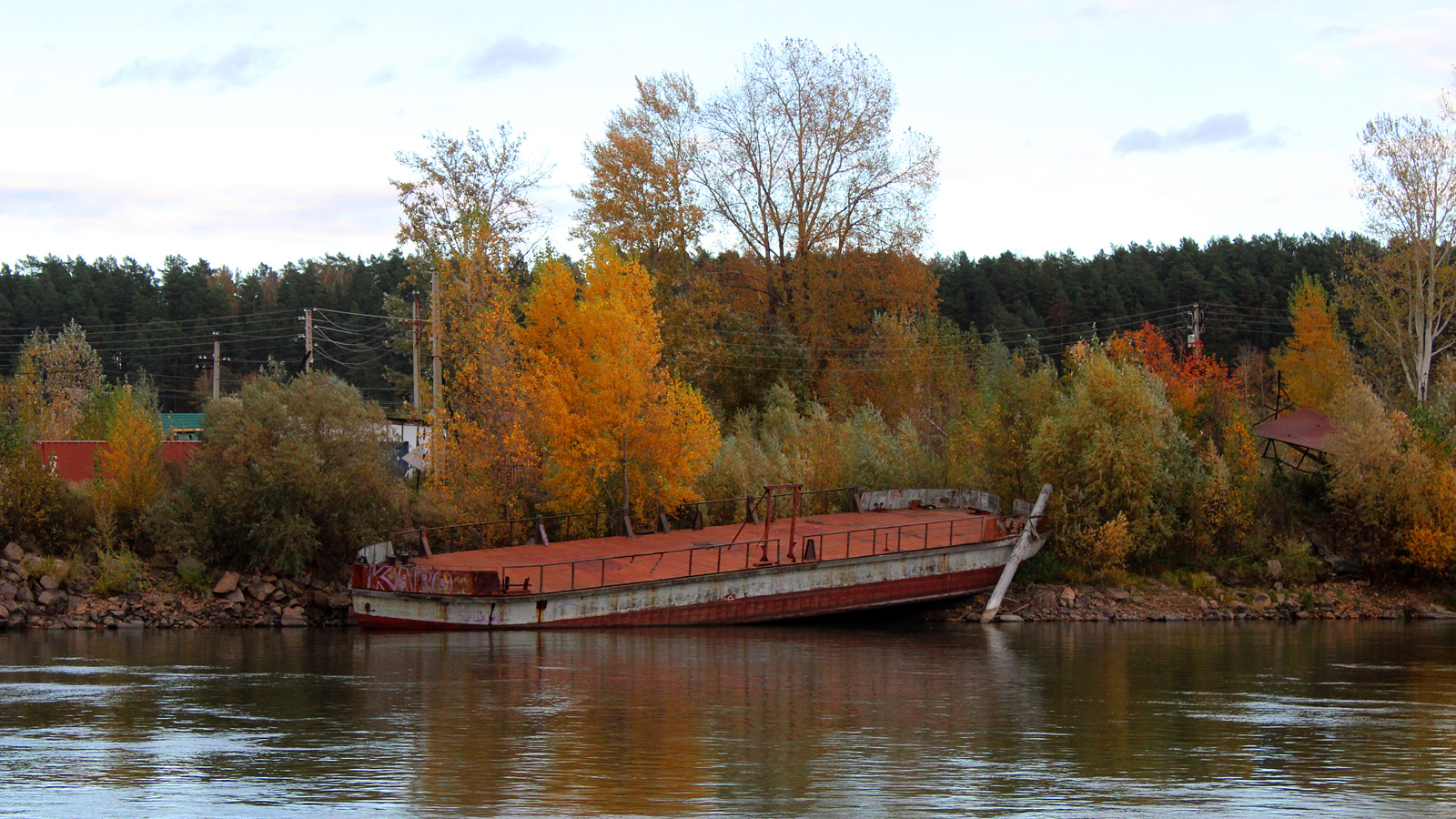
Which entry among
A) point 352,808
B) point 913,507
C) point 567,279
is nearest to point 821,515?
point 913,507

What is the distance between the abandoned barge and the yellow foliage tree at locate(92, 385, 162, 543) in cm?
865

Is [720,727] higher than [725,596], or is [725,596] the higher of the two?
[725,596]

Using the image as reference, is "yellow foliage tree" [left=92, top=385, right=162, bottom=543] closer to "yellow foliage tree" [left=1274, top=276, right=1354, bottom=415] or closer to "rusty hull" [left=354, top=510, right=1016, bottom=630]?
"rusty hull" [left=354, top=510, right=1016, bottom=630]

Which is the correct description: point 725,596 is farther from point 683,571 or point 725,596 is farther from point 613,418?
point 613,418

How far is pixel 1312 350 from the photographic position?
7425 cm

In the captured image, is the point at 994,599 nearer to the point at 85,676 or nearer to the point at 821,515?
the point at 821,515

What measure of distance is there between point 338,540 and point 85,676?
13573 mm

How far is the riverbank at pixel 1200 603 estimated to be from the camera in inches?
1561

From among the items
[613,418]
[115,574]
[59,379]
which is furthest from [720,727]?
[59,379]

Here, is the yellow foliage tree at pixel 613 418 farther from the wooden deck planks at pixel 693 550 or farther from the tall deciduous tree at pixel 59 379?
the tall deciduous tree at pixel 59 379

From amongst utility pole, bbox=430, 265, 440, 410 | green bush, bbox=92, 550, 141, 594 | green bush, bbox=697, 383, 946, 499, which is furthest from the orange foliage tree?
green bush, bbox=92, 550, 141, 594

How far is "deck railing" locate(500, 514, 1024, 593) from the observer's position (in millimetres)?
35625

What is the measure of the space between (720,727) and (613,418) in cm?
2116

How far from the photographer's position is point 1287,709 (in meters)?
22.5
